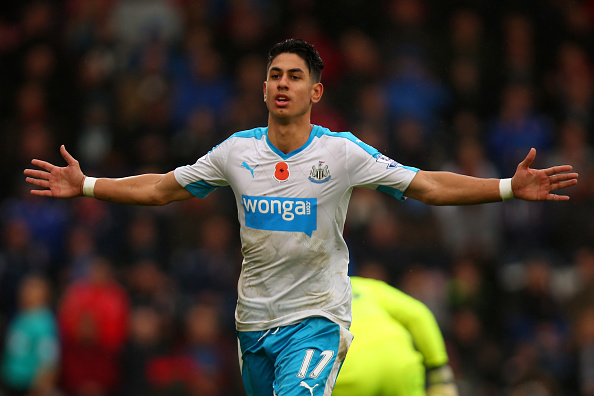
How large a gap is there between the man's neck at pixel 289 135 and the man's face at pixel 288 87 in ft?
0.19

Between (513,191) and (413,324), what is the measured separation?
2.33 metres

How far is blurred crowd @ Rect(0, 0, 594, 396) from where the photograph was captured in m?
11.8

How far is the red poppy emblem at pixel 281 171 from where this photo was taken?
5.98 meters

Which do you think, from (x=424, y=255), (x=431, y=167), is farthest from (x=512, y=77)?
(x=424, y=255)

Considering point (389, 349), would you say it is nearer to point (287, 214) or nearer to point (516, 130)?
point (287, 214)

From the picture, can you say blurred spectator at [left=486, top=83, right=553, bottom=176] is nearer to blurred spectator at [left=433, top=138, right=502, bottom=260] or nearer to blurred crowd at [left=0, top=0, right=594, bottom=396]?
blurred crowd at [left=0, top=0, right=594, bottom=396]

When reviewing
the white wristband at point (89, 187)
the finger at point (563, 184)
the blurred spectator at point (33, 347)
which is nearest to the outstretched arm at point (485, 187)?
the finger at point (563, 184)

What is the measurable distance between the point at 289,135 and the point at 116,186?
1.23 m

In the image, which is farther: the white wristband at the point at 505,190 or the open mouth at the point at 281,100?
the open mouth at the point at 281,100

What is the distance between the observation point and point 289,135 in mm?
6062

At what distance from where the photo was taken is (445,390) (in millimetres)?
7711

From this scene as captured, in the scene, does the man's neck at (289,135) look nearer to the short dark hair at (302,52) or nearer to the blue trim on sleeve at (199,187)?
the short dark hair at (302,52)

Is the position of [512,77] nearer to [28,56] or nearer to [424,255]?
[424,255]

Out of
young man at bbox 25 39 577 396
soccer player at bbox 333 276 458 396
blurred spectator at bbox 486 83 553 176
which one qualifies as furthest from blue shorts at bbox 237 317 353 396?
blurred spectator at bbox 486 83 553 176
